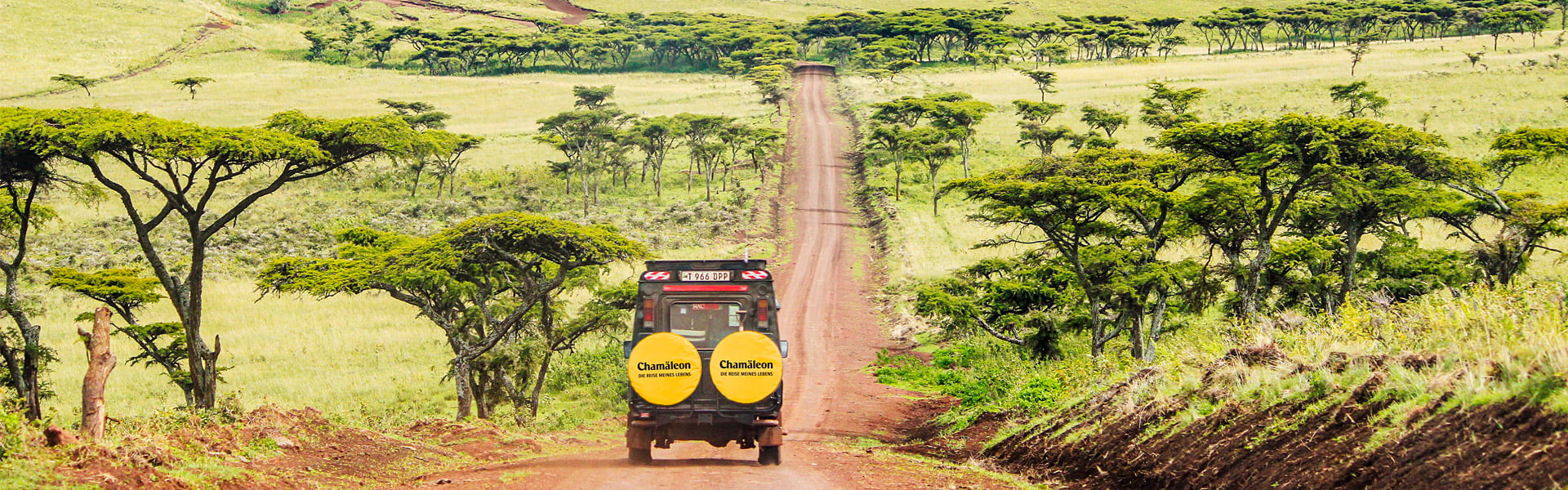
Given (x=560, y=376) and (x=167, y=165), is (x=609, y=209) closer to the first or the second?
(x=560, y=376)

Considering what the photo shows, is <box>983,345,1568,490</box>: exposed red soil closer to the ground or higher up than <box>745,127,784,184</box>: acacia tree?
higher up

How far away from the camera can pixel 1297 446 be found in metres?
9.62

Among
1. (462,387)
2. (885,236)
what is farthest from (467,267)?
(885,236)

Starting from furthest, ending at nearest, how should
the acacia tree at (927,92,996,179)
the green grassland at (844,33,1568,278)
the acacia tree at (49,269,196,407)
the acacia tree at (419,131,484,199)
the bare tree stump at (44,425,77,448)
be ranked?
the acacia tree at (927,92,996,179) → the green grassland at (844,33,1568,278) → the acacia tree at (49,269,196,407) → the acacia tree at (419,131,484,199) → the bare tree stump at (44,425,77,448)

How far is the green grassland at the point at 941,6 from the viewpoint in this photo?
174000 mm

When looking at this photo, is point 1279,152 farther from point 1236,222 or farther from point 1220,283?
point 1220,283

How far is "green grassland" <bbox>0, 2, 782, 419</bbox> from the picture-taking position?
1292 inches

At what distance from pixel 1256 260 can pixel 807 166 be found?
49.8 meters

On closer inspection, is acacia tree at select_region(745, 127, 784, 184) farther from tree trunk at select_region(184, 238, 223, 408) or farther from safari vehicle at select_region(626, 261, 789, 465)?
safari vehicle at select_region(626, 261, 789, 465)

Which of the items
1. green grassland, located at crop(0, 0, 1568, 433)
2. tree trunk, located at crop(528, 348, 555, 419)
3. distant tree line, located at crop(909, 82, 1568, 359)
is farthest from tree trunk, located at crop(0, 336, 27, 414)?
distant tree line, located at crop(909, 82, 1568, 359)

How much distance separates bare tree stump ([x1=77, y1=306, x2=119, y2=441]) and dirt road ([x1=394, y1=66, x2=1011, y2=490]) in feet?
11.5

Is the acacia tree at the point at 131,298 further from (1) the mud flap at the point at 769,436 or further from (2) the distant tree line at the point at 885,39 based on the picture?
(2) the distant tree line at the point at 885,39

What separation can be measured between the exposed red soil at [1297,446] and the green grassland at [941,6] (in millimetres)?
162023

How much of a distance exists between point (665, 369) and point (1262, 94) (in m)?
81.6
